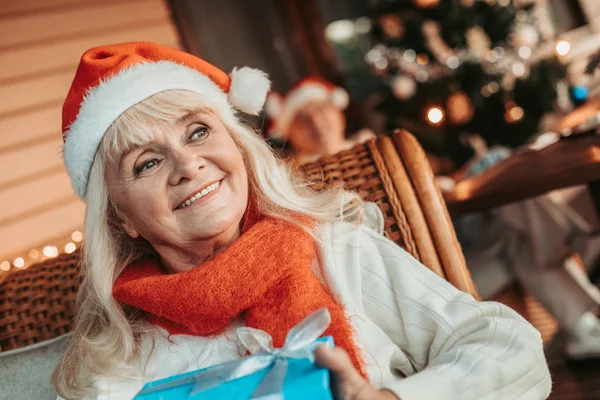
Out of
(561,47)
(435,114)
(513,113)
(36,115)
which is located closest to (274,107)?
(435,114)

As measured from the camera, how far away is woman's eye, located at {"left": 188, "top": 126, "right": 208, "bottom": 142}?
126 centimetres

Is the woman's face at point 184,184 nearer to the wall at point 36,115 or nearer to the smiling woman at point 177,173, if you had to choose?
the smiling woman at point 177,173

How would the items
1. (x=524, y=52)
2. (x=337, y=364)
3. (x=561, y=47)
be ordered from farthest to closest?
(x=524, y=52)
(x=561, y=47)
(x=337, y=364)

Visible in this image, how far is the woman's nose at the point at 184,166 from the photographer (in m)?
1.19

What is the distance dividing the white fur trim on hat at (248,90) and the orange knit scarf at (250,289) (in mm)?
346

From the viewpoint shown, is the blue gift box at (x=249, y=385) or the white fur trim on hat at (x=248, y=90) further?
the white fur trim on hat at (x=248, y=90)

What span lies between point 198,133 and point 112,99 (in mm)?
198

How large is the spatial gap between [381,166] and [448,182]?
1.60 meters

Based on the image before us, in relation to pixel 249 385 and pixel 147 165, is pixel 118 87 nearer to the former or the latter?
pixel 147 165

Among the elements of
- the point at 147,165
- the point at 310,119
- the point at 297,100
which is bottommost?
the point at 310,119

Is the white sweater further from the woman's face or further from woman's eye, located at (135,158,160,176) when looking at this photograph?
woman's eye, located at (135,158,160,176)

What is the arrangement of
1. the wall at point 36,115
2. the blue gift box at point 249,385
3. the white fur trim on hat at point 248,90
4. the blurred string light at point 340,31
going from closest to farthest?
the blue gift box at point 249,385 → the white fur trim on hat at point 248,90 → the wall at point 36,115 → the blurred string light at point 340,31

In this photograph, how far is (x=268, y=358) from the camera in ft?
3.09

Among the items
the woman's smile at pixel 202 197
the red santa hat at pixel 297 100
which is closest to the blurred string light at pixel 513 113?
the red santa hat at pixel 297 100
